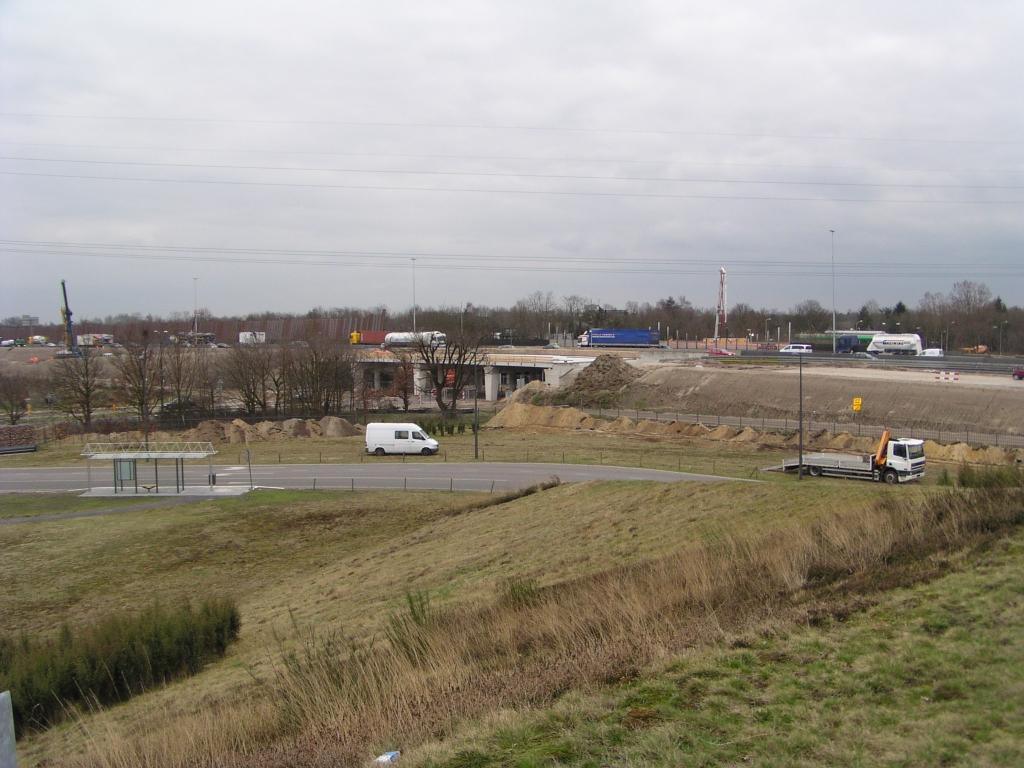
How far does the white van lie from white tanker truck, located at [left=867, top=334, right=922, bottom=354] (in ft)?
226

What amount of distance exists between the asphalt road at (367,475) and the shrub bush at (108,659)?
58.2ft

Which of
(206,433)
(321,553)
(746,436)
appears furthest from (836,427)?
(206,433)

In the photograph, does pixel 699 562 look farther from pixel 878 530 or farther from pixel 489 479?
pixel 489 479

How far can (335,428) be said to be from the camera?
188 feet

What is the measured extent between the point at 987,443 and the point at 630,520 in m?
33.6

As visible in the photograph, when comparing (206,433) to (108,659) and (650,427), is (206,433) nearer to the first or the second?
(650,427)

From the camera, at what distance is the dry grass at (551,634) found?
773cm

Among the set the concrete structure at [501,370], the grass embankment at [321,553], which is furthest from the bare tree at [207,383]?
the grass embankment at [321,553]

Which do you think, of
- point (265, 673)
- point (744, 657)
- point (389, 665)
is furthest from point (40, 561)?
point (744, 657)

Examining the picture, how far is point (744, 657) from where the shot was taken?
805cm

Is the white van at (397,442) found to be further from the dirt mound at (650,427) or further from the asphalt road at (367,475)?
the dirt mound at (650,427)

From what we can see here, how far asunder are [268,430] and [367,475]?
22.6m

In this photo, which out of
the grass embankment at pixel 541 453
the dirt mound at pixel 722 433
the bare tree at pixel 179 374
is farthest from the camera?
the bare tree at pixel 179 374

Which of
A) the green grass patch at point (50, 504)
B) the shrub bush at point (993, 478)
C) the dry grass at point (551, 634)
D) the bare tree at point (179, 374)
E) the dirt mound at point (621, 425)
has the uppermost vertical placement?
the bare tree at point (179, 374)
